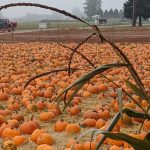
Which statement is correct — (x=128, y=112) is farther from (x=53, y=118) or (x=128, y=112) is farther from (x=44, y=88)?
(x=44, y=88)

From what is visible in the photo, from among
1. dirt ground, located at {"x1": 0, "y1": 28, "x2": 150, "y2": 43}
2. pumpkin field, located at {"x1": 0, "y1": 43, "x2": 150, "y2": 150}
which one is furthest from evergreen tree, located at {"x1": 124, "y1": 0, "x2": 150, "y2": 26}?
pumpkin field, located at {"x1": 0, "y1": 43, "x2": 150, "y2": 150}

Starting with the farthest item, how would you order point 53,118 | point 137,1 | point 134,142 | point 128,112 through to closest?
point 137,1, point 53,118, point 128,112, point 134,142

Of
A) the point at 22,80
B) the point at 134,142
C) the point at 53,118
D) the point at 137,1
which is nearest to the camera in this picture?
the point at 134,142

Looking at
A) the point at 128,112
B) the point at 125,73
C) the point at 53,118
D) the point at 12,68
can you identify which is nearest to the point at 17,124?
the point at 53,118

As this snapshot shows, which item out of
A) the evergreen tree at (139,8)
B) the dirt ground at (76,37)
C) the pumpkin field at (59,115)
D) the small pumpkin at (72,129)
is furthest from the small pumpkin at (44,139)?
the evergreen tree at (139,8)

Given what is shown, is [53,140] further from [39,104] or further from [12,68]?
[12,68]

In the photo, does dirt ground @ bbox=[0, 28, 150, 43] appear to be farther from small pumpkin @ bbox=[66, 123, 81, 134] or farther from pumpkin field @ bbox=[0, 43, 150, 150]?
small pumpkin @ bbox=[66, 123, 81, 134]

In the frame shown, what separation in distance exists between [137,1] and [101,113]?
6937 centimetres

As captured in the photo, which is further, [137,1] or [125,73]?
[137,1]

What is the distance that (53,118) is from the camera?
6.02 m

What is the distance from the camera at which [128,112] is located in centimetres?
255

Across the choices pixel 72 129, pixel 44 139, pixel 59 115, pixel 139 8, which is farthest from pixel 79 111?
pixel 139 8

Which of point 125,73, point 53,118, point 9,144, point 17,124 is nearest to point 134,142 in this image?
point 9,144

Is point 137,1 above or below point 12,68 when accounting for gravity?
above
